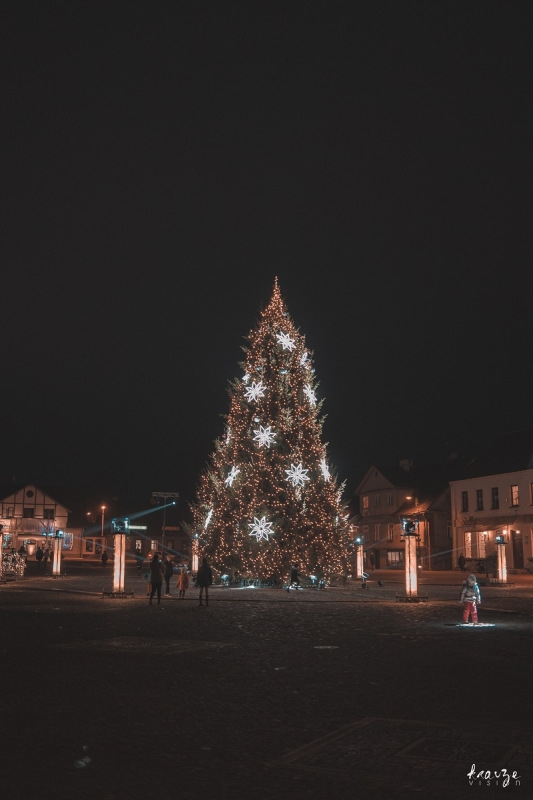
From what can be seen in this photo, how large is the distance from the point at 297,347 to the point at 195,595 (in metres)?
11.9

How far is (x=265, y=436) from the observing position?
34656mm

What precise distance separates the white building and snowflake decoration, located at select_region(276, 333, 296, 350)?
22439 mm

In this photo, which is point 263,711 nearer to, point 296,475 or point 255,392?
point 296,475

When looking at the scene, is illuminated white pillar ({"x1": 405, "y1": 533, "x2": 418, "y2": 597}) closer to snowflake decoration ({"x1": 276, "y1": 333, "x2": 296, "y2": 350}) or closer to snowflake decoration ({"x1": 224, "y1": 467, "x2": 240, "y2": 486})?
snowflake decoration ({"x1": 224, "y1": 467, "x2": 240, "y2": 486})

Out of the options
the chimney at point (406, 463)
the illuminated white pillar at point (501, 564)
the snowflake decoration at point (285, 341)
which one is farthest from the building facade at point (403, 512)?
the snowflake decoration at point (285, 341)

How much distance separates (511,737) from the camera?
7.36 m

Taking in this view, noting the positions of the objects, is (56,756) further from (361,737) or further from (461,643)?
(461,643)

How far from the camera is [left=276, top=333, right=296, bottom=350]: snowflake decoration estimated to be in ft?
118

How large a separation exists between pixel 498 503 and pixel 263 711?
50.1 meters

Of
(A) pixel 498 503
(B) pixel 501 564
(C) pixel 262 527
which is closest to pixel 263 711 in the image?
(C) pixel 262 527

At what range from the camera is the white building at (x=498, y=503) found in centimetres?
5262

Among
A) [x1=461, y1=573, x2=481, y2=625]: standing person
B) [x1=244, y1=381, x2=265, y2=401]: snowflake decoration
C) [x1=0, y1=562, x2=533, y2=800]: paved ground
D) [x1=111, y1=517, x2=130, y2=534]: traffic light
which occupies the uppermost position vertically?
[x1=244, y1=381, x2=265, y2=401]: snowflake decoration

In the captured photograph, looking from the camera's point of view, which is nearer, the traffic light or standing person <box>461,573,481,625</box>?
standing person <box>461,573,481,625</box>

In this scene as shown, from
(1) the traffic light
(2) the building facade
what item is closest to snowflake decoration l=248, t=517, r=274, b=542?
(1) the traffic light
